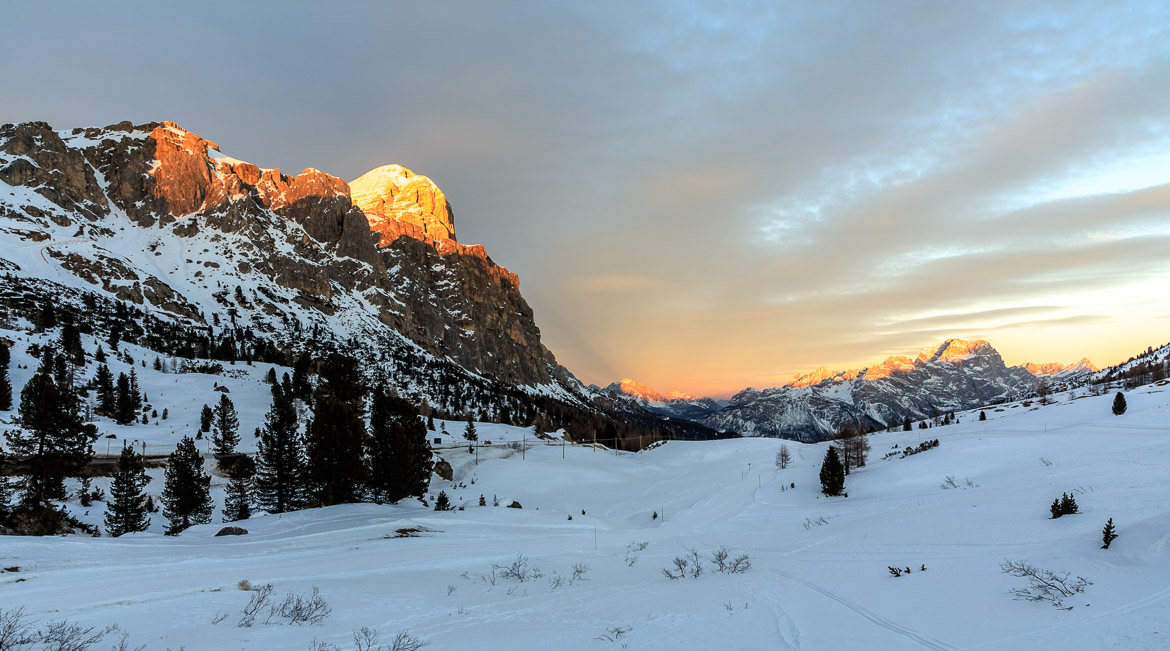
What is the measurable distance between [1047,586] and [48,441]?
5059cm

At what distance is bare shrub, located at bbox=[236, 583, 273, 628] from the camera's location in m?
9.19

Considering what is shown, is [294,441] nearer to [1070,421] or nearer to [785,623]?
[785,623]

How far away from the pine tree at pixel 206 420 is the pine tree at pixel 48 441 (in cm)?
2435

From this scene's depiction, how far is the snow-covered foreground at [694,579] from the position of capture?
8227 millimetres

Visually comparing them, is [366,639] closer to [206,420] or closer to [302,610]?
[302,610]

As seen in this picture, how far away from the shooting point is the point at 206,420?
62062 millimetres

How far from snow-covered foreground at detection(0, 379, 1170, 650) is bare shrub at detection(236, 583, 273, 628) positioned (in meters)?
0.19

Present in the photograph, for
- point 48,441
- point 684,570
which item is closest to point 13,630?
point 684,570

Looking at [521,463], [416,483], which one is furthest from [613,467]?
[416,483]

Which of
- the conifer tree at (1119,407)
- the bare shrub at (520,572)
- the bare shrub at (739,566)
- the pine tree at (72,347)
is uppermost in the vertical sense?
the pine tree at (72,347)

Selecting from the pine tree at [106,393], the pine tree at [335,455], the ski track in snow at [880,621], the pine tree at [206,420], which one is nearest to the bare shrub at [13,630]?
the ski track in snow at [880,621]

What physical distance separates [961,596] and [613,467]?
A: 5799 centimetres

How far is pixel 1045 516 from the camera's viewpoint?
1441cm

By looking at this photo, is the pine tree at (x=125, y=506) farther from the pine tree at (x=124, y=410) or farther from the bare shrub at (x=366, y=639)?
the bare shrub at (x=366, y=639)
